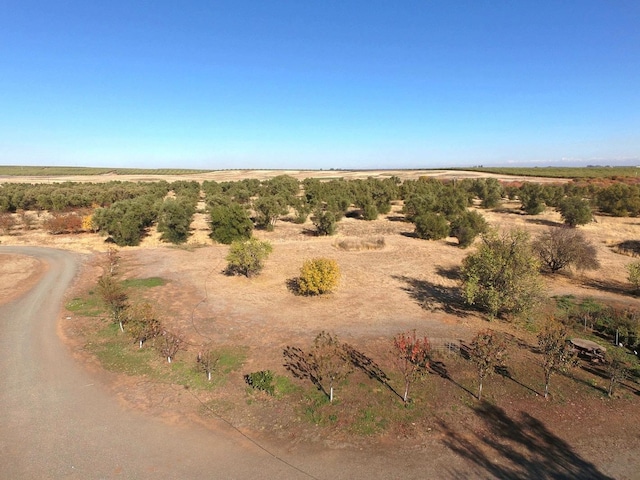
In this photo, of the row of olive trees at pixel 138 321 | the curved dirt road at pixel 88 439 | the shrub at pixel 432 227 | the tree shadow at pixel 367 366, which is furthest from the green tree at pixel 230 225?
the tree shadow at pixel 367 366

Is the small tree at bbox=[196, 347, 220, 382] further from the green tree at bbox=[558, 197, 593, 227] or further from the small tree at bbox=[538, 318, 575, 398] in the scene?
the green tree at bbox=[558, 197, 593, 227]

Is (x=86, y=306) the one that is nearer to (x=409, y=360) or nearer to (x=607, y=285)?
(x=409, y=360)

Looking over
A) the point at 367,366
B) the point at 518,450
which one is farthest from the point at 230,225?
the point at 518,450

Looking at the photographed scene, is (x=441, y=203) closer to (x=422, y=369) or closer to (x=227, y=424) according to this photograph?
(x=422, y=369)

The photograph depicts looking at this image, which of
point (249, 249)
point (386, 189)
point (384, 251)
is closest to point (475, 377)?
point (249, 249)

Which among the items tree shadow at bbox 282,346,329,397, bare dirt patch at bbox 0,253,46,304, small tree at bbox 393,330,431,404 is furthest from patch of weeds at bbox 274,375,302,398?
bare dirt patch at bbox 0,253,46,304

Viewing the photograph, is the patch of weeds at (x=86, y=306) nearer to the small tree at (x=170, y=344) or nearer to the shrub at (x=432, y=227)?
the small tree at (x=170, y=344)
